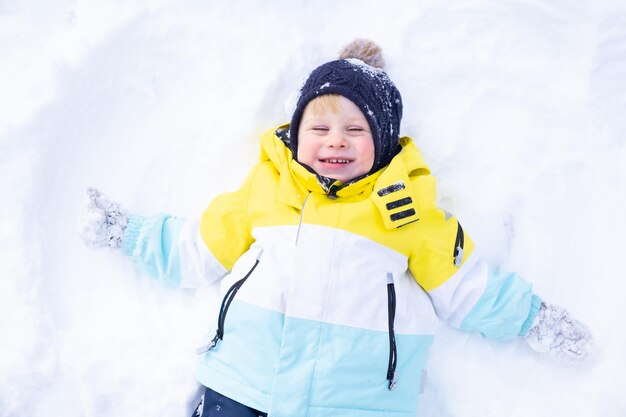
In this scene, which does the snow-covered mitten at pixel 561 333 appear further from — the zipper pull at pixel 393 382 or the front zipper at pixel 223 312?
the front zipper at pixel 223 312

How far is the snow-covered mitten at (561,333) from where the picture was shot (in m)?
1.87

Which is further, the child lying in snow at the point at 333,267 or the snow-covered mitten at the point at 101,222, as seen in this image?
the snow-covered mitten at the point at 101,222

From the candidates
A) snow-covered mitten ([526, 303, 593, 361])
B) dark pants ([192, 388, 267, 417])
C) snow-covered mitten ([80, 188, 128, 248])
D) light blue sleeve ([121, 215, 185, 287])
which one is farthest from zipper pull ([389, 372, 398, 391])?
snow-covered mitten ([80, 188, 128, 248])

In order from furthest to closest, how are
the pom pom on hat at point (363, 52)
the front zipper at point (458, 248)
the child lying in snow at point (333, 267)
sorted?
the pom pom on hat at point (363, 52) < the front zipper at point (458, 248) < the child lying in snow at point (333, 267)

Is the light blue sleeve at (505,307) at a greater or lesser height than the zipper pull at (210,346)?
greater

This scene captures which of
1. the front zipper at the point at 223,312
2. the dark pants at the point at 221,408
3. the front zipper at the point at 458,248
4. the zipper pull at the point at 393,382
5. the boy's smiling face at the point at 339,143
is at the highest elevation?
the boy's smiling face at the point at 339,143

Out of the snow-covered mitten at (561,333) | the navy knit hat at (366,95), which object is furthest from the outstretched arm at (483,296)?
the navy knit hat at (366,95)

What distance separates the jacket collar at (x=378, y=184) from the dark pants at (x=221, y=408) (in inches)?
26.6

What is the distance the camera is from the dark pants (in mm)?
1717

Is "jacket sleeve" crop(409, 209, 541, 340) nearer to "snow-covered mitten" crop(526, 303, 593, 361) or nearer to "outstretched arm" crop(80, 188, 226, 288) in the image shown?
"snow-covered mitten" crop(526, 303, 593, 361)

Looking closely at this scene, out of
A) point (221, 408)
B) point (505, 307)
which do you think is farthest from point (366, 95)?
point (221, 408)

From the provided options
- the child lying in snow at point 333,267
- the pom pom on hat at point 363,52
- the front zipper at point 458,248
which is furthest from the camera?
the pom pom on hat at point 363,52

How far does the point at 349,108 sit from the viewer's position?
1798 millimetres

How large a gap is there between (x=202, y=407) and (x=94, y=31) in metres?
1.49
